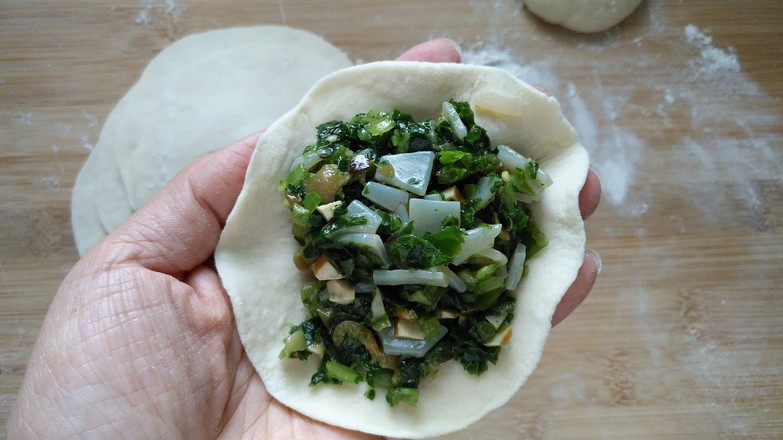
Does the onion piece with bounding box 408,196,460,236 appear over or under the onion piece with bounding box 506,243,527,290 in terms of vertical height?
over

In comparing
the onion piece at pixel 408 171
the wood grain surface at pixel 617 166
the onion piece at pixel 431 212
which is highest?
the onion piece at pixel 408 171

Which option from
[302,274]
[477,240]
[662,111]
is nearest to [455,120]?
[477,240]

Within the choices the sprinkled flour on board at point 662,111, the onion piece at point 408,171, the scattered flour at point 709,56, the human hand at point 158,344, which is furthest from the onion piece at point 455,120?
the scattered flour at point 709,56

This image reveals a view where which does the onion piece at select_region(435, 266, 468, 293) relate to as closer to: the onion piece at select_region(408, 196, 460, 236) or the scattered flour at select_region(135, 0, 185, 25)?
the onion piece at select_region(408, 196, 460, 236)

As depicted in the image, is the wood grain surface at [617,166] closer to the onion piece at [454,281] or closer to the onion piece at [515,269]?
the onion piece at [515,269]

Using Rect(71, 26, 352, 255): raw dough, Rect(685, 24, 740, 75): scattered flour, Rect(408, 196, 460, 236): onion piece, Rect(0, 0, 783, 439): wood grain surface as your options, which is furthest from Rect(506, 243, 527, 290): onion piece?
Rect(685, 24, 740, 75): scattered flour

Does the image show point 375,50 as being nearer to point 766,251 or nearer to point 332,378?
point 332,378
